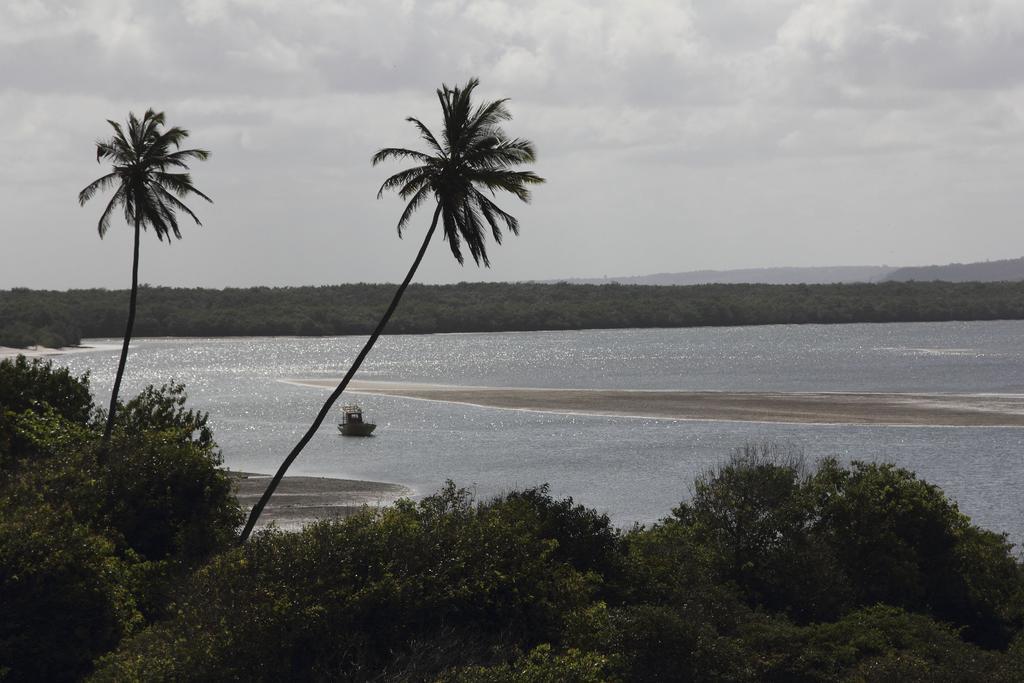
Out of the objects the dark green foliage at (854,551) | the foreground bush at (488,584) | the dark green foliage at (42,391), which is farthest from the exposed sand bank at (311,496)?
the dark green foliage at (854,551)

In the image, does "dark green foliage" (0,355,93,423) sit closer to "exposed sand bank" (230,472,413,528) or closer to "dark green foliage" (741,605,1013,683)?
"exposed sand bank" (230,472,413,528)

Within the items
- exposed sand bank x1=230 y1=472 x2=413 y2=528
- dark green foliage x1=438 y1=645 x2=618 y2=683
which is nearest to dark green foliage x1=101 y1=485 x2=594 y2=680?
dark green foliage x1=438 y1=645 x2=618 y2=683

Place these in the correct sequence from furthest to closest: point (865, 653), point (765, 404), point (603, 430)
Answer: point (765, 404) < point (603, 430) < point (865, 653)

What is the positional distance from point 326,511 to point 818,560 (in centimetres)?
2486

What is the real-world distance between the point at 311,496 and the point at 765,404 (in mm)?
52041

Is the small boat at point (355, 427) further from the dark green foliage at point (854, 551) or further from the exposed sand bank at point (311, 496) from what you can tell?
the dark green foliage at point (854, 551)

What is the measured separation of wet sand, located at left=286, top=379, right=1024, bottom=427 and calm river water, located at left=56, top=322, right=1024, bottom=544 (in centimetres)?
380

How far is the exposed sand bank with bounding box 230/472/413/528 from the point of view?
1928 inches

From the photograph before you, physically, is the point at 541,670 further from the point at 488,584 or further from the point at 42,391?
the point at 42,391

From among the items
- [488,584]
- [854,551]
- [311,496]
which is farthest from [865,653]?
[311,496]

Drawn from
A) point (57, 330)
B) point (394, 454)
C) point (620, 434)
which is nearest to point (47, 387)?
point (394, 454)

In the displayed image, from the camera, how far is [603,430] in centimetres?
8669

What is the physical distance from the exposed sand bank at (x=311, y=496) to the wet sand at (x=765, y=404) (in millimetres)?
35818

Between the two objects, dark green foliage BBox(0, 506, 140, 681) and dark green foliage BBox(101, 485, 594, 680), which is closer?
dark green foliage BBox(101, 485, 594, 680)
